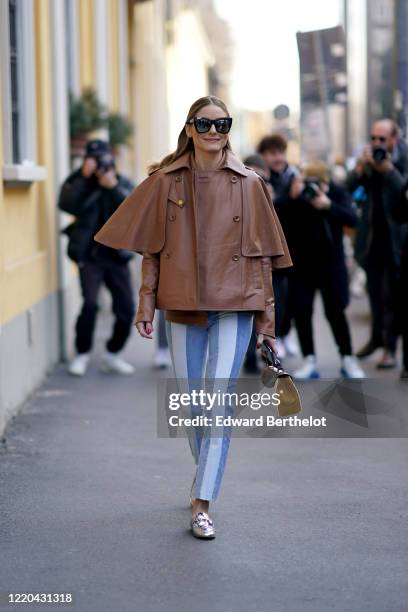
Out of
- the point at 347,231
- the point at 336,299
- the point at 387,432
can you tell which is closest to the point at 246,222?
the point at 387,432

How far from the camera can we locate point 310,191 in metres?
9.80

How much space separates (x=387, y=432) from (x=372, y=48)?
22.0 m

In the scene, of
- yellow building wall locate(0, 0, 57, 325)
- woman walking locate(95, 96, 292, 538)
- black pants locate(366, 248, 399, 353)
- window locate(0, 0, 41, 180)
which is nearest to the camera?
woman walking locate(95, 96, 292, 538)

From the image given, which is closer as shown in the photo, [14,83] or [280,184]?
[14,83]

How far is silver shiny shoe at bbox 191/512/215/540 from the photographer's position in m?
5.59

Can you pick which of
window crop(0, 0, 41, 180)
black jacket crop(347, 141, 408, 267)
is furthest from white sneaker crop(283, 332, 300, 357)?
window crop(0, 0, 41, 180)

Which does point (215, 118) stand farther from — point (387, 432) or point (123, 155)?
point (123, 155)

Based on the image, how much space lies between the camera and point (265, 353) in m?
5.68

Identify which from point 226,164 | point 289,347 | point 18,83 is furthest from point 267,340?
point 289,347

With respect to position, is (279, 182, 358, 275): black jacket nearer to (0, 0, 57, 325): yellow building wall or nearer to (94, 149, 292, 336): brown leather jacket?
(0, 0, 57, 325): yellow building wall

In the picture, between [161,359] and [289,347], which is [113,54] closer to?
[289,347]

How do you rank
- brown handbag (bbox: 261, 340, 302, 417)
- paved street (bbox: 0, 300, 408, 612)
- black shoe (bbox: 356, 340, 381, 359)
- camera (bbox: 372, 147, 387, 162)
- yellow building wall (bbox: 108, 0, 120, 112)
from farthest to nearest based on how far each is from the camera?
yellow building wall (bbox: 108, 0, 120, 112)
black shoe (bbox: 356, 340, 381, 359)
camera (bbox: 372, 147, 387, 162)
brown handbag (bbox: 261, 340, 302, 417)
paved street (bbox: 0, 300, 408, 612)

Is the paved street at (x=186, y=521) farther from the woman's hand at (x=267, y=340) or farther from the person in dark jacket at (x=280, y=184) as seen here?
the person in dark jacket at (x=280, y=184)

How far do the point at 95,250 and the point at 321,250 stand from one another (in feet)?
6.09
